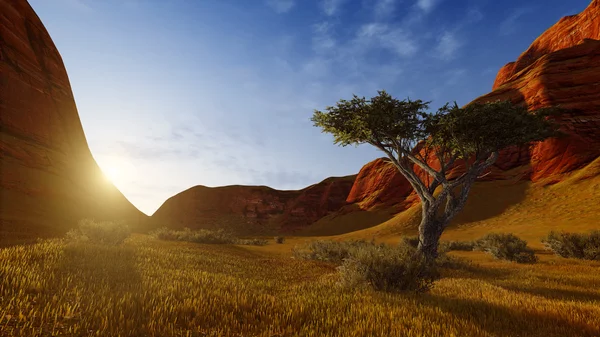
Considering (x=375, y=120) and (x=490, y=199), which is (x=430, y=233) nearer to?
(x=375, y=120)

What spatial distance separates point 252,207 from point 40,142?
196ft

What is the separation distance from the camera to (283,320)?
376 cm

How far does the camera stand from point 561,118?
45094 millimetres

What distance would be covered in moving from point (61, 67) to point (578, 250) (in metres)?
61.9

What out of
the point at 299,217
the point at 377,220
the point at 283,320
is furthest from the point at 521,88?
the point at 283,320

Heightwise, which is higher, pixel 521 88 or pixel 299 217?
pixel 521 88

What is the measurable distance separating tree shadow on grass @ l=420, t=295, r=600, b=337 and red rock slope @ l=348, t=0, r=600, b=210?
47.0m

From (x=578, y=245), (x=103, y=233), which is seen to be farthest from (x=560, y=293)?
(x=103, y=233)

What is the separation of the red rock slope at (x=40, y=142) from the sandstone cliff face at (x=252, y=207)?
131 feet

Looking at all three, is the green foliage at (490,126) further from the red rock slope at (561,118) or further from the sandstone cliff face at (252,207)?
the sandstone cliff face at (252,207)

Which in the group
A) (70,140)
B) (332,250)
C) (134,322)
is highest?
(70,140)

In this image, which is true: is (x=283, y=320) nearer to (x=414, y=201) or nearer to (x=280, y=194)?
(x=414, y=201)

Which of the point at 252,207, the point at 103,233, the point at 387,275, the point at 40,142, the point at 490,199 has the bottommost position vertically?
the point at 387,275

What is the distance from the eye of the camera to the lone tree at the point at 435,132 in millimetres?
14258
